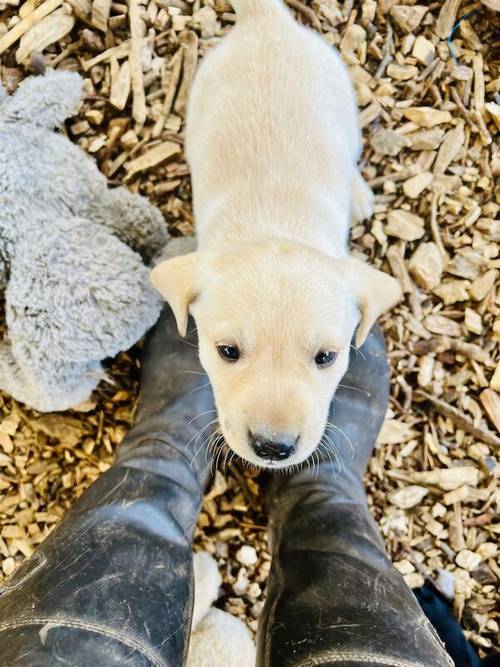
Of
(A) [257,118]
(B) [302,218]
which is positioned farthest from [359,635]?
(A) [257,118]

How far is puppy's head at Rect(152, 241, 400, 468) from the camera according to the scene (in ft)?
5.12

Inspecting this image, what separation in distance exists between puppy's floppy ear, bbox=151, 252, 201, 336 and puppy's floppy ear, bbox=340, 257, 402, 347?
446 mm

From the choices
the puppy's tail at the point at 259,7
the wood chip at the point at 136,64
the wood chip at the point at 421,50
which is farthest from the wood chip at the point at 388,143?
the wood chip at the point at 136,64

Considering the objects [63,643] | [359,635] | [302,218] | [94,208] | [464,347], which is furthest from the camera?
[464,347]

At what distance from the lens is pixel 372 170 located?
2730 mm

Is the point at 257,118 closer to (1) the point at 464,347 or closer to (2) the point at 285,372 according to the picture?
(2) the point at 285,372

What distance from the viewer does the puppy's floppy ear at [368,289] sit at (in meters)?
1.80

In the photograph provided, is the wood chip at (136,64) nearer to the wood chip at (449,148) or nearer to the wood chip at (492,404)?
the wood chip at (449,148)

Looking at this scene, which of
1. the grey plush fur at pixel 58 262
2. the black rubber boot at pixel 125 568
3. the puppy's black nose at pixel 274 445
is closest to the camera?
the black rubber boot at pixel 125 568

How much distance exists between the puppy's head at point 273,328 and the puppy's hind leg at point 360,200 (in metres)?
0.85

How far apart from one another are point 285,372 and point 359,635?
0.68 m

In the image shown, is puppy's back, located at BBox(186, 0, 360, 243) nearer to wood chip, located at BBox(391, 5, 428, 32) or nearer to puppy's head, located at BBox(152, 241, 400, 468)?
puppy's head, located at BBox(152, 241, 400, 468)

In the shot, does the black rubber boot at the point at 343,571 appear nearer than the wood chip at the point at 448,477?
Yes

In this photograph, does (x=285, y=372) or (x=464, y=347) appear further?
(x=464, y=347)
